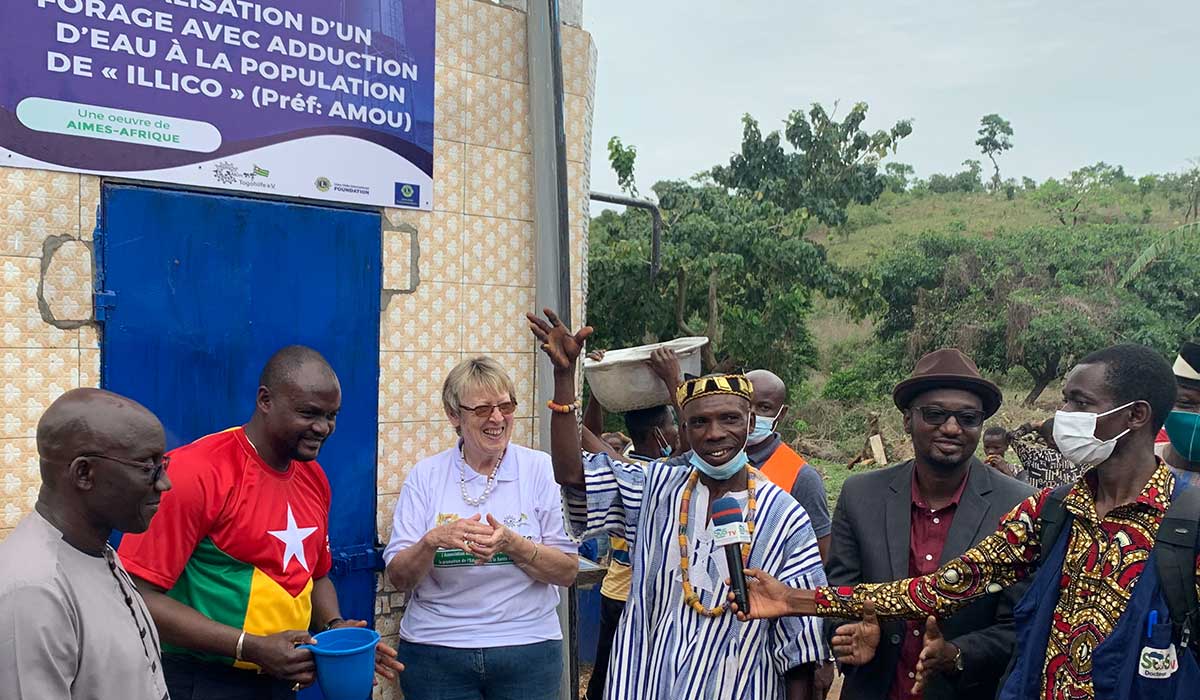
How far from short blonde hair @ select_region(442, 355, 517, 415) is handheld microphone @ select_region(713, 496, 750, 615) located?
118 cm

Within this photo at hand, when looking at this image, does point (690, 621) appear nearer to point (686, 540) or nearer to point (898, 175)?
point (686, 540)

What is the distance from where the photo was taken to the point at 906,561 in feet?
10.7

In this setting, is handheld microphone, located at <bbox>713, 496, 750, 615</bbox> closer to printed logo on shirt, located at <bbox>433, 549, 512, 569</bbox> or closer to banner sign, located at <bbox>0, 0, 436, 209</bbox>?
printed logo on shirt, located at <bbox>433, 549, 512, 569</bbox>

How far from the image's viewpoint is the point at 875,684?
322cm

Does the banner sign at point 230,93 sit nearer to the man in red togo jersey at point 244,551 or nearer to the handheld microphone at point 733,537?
the man in red togo jersey at point 244,551

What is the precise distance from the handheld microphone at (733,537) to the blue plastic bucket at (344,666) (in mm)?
1167

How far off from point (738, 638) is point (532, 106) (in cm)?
305

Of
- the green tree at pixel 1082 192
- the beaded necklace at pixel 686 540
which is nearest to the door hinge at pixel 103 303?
the beaded necklace at pixel 686 540

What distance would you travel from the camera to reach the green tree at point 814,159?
19781mm

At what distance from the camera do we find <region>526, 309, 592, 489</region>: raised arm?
317 centimetres

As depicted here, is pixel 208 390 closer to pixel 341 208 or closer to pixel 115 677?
pixel 341 208

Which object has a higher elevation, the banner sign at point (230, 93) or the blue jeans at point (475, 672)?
the banner sign at point (230, 93)

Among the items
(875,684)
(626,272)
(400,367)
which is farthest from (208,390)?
(626,272)

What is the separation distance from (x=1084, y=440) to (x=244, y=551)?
8.44 feet
